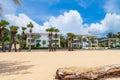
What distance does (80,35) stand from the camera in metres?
103

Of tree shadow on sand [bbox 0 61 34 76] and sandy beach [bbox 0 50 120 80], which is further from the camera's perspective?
tree shadow on sand [bbox 0 61 34 76]

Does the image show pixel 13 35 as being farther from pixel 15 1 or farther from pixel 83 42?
pixel 83 42

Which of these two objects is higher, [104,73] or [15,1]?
[15,1]

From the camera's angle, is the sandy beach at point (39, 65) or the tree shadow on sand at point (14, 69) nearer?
the sandy beach at point (39, 65)

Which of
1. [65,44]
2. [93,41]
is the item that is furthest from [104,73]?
[93,41]

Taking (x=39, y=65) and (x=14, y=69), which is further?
(x=39, y=65)

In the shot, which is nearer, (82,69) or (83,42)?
(82,69)

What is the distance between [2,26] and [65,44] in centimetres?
4756

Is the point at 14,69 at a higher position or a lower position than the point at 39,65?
lower

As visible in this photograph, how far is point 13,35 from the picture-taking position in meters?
61.5

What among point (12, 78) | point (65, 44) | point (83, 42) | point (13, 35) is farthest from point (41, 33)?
point (12, 78)

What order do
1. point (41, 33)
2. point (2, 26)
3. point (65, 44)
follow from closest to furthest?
point (2, 26) → point (41, 33) → point (65, 44)

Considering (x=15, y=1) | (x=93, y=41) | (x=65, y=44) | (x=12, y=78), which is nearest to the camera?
(x=12, y=78)

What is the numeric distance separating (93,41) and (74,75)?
101949 mm
